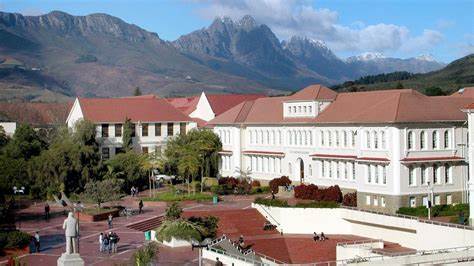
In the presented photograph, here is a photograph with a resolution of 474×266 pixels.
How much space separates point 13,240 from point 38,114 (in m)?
51.0

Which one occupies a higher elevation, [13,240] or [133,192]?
[133,192]

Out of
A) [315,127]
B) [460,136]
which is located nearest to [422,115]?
[460,136]

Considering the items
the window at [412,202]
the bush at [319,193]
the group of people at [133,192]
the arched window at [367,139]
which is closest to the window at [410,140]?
the arched window at [367,139]

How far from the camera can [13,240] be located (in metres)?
41.7

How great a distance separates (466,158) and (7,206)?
1166 inches

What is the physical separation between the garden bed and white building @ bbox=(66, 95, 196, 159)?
1793 cm

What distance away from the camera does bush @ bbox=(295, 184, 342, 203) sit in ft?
184

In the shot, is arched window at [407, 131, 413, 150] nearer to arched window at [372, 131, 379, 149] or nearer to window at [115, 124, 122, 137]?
arched window at [372, 131, 379, 149]

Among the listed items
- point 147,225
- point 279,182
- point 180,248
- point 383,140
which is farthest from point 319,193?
point 180,248

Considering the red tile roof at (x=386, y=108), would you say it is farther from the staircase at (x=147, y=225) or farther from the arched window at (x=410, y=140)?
the staircase at (x=147, y=225)

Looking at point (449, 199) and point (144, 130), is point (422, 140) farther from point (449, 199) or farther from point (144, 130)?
point (144, 130)

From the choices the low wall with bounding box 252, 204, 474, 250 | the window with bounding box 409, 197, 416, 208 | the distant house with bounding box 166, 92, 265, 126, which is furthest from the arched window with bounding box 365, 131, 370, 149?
the distant house with bounding box 166, 92, 265, 126

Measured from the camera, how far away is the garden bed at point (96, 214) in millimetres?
51938

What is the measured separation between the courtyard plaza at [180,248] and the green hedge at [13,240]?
2.85 feet
